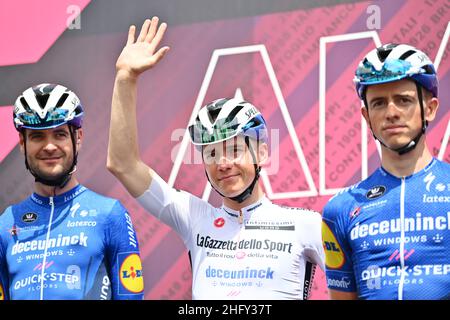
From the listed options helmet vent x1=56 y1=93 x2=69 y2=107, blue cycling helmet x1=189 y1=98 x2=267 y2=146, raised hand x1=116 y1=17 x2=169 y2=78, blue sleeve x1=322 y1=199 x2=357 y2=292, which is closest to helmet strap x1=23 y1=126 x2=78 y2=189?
helmet vent x1=56 y1=93 x2=69 y2=107

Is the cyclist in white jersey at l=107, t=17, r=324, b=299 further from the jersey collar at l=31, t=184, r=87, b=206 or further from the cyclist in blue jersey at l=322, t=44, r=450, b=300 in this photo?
the jersey collar at l=31, t=184, r=87, b=206

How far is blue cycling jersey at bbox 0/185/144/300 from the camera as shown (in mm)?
5395

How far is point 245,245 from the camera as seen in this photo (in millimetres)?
5191

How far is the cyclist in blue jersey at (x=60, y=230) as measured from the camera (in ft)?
17.7

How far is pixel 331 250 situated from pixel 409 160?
23.1 inches

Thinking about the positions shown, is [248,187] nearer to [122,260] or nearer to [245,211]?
[245,211]

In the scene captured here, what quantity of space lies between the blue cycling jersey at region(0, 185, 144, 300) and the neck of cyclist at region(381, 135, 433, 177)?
1.58 meters

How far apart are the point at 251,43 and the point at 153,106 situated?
98 centimetres

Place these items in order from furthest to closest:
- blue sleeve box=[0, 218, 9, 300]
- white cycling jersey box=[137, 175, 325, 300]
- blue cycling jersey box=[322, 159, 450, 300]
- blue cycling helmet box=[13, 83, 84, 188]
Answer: blue cycling helmet box=[13, 83, 84, 188], blue sleeve box=[0, 218, 9, 300], white cycling jersey box=[137, 175, 325, 300], blue cycling jersey box=[322, 159, 450, 300]

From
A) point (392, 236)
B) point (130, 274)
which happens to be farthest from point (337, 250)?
point (130, 274)

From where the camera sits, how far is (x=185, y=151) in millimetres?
7707

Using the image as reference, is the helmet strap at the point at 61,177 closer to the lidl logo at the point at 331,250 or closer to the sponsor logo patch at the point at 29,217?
the sponsor logo patch at the point at 29,217

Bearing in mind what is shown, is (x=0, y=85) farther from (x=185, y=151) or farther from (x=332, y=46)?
(x=332, y=46)
